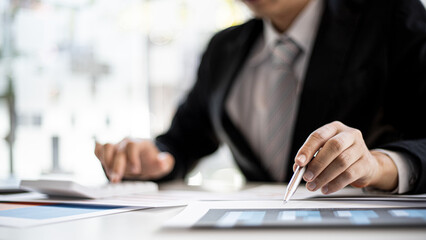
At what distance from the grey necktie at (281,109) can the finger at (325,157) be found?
606 millimetres

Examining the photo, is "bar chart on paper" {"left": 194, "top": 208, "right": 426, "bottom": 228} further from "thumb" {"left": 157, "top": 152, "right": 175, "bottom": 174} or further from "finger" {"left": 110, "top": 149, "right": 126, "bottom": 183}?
"thumb" {"left": 157, "top": 152, "right": 175, "bottom": 174}

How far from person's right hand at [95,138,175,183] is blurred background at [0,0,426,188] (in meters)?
1.50

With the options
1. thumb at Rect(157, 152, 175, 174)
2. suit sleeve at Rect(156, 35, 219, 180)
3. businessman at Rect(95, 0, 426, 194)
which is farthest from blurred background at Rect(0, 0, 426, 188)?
thumb at Rect(157, 152, 175, 174)

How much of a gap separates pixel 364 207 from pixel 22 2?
2706 millimetres

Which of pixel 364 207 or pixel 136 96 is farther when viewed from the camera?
pixel 136 96

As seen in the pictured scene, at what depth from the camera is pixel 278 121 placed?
1.14 metres

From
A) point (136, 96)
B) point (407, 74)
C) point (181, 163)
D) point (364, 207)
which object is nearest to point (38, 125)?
point (136, 96)

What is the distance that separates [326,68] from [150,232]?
0.69 meters

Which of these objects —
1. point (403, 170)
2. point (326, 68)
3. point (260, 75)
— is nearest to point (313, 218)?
point (403, 170)

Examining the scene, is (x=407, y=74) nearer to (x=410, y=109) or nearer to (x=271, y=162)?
(x=410, y=109)

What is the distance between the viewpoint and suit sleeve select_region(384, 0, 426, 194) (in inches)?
33.7

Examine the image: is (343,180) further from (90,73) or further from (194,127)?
(90,73)

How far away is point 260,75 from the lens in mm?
1223

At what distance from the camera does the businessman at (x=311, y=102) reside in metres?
0.61
